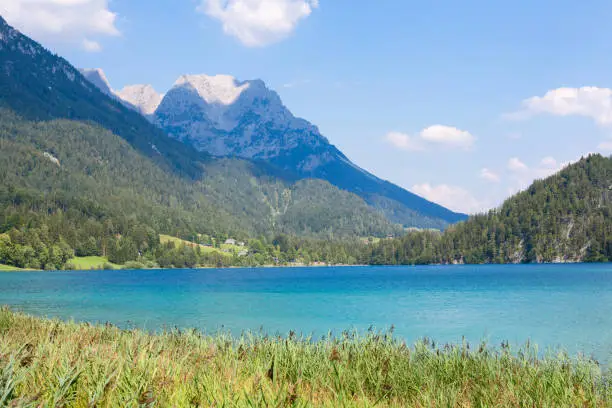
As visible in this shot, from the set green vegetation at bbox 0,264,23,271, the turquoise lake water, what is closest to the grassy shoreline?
the turquoise lake water

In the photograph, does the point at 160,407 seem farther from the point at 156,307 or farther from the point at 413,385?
the point at 156,307

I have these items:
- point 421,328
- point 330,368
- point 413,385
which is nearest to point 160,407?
point 330,368

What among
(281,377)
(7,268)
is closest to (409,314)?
(281,377)

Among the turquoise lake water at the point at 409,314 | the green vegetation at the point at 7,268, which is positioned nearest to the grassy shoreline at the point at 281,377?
the turquoise lake water at the point at 409,314

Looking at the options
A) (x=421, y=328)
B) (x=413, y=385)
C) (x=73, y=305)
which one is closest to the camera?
(x=413, y=385)

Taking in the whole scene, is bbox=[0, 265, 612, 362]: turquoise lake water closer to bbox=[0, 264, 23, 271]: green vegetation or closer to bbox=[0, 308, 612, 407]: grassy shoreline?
bbox=[0, 308, 612, 407]: grassy shoreline

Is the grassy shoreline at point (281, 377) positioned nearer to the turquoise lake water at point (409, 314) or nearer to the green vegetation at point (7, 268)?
the turquoise lake water at point (409, 314)

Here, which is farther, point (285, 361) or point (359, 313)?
point (359, 313)

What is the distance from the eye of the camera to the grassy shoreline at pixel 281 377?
711cm

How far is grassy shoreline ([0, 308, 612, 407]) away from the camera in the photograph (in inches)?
280

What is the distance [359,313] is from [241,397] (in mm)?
49375

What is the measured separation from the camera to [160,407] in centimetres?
696

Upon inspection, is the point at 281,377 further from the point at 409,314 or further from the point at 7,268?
the point at 7,268

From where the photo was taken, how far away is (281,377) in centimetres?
966
